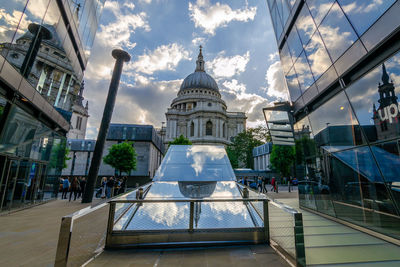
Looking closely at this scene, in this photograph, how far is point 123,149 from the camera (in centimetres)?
2655

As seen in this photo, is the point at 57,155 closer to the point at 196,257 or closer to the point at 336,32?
the point at 196,257

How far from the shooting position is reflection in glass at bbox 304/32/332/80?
6.82 metres

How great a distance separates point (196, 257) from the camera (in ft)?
10.5

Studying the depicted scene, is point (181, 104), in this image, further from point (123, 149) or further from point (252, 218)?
point (252, 218)

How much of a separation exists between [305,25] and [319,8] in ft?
4.09

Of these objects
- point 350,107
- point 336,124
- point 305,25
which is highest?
point 305,25

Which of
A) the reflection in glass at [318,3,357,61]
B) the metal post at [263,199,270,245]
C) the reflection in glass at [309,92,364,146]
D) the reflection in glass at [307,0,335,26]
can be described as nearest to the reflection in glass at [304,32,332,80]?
the reflection in glass at [318,3,357,61]

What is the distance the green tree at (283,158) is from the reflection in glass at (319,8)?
1205 inches

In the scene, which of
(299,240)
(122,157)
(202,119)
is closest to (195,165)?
(299,240)

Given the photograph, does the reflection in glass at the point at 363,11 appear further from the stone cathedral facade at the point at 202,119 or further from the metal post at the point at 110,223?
the stone cathedral facade at the point at 202,119

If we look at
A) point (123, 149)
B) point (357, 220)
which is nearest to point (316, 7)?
point (357, 220)

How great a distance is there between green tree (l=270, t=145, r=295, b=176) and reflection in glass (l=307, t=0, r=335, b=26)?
3061cm

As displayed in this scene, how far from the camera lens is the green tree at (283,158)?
34719 mm

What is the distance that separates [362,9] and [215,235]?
6.81 m
